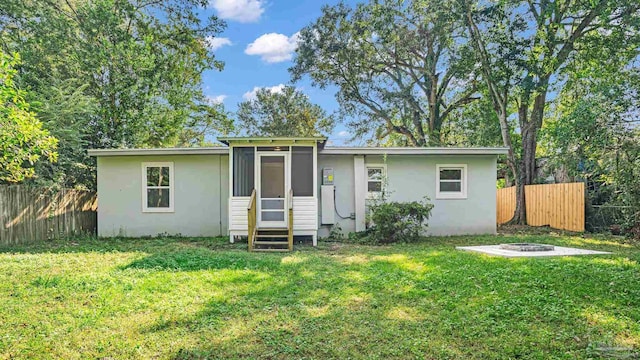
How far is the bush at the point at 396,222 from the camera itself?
9.51 m

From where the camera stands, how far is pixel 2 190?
8.84 metres

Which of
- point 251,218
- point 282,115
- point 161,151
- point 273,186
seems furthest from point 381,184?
point 282,115

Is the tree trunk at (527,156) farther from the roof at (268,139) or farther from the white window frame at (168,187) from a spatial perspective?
the white window frame at (168,187)

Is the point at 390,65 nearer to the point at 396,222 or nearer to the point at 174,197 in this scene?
the point at 396,222

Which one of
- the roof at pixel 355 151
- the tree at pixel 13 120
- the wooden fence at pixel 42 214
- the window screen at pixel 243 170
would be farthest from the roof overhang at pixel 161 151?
the tree at pixel 13 120

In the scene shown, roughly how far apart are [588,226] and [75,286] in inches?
507

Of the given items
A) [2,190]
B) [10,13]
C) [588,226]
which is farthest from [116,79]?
[588,226]

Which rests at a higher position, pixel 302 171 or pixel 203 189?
pixel 302 171

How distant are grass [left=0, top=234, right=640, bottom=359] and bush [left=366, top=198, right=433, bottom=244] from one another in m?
2.74

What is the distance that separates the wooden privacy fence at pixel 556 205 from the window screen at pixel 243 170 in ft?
31.2

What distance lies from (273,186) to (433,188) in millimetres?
4463

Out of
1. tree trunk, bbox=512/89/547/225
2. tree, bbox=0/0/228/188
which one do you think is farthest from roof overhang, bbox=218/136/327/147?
tree trunk, bbox=512/89/547/225

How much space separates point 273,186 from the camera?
383 inches

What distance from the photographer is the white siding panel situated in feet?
30.9
